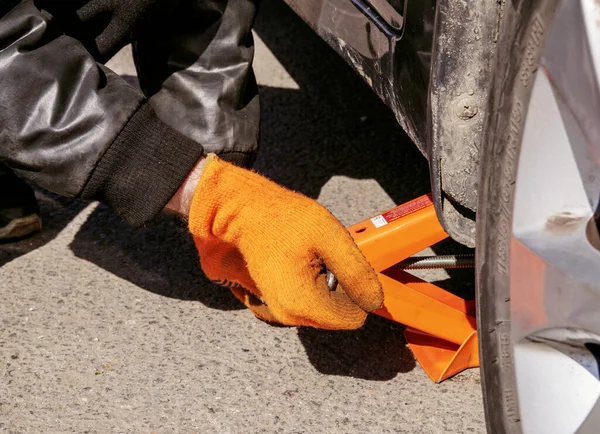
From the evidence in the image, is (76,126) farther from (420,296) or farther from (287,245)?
(420,296)

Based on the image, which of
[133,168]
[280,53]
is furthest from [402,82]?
[280,53]

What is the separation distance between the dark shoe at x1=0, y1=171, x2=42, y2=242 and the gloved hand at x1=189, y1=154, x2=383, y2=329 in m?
0.74

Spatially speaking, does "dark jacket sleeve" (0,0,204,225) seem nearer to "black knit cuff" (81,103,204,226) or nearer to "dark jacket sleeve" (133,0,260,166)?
"black knit cuff" (81,103,204,226)

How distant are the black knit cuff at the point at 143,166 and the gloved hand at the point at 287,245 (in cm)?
6

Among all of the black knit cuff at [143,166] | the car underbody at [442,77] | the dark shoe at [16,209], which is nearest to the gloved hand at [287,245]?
the black knit cuff at [143,166]

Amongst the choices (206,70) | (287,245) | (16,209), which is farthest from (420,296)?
(16,209)

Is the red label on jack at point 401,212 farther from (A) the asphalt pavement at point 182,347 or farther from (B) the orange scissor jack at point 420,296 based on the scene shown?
(A) the asphalt pavement at point 182,347

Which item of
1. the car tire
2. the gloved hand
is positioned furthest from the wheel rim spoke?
the gloved hand

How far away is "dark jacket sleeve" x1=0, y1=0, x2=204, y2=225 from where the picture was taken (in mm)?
1534

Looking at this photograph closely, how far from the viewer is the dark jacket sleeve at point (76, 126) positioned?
5.03 ft

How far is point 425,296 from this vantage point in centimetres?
164

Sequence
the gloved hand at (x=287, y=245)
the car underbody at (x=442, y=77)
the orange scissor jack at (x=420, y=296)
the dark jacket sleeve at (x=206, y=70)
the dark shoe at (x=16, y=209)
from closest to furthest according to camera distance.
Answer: the car underbody at (x=442, y=77)
the gloved hand at (x=287, y=245)
the orange scissor jack at (x=420, y=296)
the dark jacket sleeve at (x=206, y=70)
the dark shoe at (x=16, y=209)

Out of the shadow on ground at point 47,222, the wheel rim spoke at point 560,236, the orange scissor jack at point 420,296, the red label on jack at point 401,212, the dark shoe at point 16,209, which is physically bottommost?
the shadow on ground at point 47,222

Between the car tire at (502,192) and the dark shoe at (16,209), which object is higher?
the car tire at (502,192)
